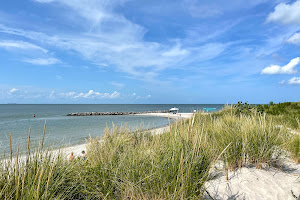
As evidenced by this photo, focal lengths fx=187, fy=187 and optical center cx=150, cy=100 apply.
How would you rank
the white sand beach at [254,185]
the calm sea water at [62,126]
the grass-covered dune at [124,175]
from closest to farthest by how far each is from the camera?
1. the grass-covered dune at [124,175]
2. the white sand beach at [254,185]
3. the calm sea water at [62,126]

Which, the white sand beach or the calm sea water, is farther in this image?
the calm sea water

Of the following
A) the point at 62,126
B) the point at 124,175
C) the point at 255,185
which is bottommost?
the point at 62,126

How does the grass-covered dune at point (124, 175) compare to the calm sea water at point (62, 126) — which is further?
the calm sea water at point (62, 126)

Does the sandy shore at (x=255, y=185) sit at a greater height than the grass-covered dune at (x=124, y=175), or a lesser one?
lesser

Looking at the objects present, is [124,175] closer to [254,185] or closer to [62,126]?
[254,185]

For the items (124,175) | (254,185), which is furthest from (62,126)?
(254,185)

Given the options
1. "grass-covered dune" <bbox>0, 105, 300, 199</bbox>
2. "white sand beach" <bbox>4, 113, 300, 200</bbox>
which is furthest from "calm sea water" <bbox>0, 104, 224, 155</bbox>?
"white sand beach" <bbox>4, 113, 300, 200</bbox>

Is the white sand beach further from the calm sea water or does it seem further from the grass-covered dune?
the calm sea water

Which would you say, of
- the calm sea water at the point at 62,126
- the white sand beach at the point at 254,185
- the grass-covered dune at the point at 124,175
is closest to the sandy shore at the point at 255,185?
the white sand beach at the point at 254,185

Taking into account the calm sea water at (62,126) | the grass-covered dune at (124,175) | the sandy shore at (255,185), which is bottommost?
the calm sea water at (62,126)

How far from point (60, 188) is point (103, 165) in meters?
0.65

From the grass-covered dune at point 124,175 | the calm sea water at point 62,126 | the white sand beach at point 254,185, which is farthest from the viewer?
the calm sea water at point 62,126

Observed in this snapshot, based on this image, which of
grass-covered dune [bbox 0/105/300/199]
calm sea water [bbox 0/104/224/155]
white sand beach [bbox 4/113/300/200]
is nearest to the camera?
grass-covered dune [bbox 0/105/300/199]

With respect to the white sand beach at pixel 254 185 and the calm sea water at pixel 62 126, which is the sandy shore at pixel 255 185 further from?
the calm sea water at pixel 62 126
